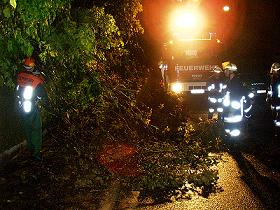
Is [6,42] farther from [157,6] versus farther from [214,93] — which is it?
[157,6]

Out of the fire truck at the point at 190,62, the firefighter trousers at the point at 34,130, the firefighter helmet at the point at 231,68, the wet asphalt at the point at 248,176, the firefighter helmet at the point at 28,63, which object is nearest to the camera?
the wet asphalt at the point at 248,176

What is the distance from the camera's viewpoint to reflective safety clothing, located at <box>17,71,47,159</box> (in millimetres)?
6719

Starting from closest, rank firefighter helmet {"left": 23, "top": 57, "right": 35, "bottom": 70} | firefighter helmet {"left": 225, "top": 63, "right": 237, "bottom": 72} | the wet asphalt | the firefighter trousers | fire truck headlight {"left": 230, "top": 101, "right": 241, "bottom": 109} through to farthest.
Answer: the wet asphalt, firefighter helmet {"left": 23, "top": 57, "right": 35, "bottom": 70}, the firefighter trousers, fire truck headlight {"left": 230, "top": 101, "right": 241, "bottom": 109}, firefighter helmet {"left": 225, "top": 63, "right": 237, "bottom": 72}

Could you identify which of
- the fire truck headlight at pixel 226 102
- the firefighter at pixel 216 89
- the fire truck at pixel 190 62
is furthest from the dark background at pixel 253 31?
the fire truck headlight at pixel 226 102

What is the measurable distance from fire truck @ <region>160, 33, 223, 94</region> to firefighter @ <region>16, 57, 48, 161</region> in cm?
951

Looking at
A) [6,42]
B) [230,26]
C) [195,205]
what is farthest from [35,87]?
[230,26]

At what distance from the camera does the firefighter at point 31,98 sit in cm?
671

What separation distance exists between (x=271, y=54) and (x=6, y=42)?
81.6ft

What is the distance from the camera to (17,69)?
21.5 ft

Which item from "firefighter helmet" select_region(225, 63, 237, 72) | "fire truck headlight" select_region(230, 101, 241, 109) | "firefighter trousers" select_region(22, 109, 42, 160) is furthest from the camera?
"firefighter helmet" select_region(225, 63, 237, 72)

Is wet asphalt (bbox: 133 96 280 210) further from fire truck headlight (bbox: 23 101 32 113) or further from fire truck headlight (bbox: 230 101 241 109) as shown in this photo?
fire truck headlight (bbox: 23 101 32 113)

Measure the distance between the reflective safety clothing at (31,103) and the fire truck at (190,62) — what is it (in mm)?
9512

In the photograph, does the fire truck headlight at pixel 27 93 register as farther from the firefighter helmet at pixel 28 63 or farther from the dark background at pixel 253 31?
the dark background at pixel 253 31

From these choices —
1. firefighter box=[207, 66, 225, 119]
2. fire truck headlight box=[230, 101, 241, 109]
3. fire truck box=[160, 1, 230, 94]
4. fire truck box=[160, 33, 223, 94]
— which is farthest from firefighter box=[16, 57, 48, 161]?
fire truck box=[160, 33, 223, 94]
